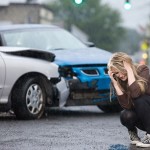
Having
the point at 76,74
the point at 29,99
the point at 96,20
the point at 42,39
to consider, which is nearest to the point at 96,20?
the point at 96,20

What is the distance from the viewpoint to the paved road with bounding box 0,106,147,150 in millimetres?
7164

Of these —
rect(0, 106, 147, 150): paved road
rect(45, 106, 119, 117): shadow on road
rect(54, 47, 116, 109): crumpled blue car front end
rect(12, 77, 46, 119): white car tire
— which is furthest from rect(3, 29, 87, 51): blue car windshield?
rect(12, 77, 46, 119): white car tire

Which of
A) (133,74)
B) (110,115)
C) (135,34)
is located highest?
(133,74)

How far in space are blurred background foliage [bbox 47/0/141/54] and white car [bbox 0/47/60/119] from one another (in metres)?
110

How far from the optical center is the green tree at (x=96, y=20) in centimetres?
12262

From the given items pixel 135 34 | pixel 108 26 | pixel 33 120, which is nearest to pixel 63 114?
pixel 33 120

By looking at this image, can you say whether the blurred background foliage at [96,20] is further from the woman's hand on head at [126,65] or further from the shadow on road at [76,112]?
the woman's hand on head at [126,65]

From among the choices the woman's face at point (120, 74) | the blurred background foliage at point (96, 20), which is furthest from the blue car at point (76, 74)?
the blurred background foliage at point (96, 20)

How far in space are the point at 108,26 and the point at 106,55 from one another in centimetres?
11385

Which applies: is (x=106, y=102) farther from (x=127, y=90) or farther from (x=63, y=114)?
(x=127, y=90)

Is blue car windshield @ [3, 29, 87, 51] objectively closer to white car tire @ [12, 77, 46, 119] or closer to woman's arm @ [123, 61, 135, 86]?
white car tire @ [12, 77, 46, 119]

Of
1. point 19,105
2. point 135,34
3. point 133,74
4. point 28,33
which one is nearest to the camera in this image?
point 133,74

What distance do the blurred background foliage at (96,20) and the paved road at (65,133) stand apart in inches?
4321

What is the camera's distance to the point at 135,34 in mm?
170625
